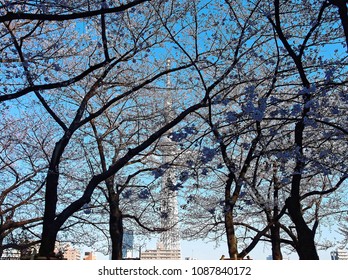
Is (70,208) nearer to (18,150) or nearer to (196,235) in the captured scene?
(18,150)

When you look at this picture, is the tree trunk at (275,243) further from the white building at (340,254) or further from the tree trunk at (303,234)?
the white building at (340,254)

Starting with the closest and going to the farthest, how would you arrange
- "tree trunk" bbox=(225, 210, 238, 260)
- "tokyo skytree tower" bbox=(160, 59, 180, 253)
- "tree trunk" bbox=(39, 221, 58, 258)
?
1. "tree trunk" bbox=(39, 221, 58, 258)
2. "tree trunk" bbox=(225, 210, 238, 260)
3. "tokyo skytree tower" bbox=(160, 59, 180, 253)

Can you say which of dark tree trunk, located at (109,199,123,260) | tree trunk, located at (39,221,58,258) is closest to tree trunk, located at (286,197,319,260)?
tree trunk, located at (39,221,58,258)

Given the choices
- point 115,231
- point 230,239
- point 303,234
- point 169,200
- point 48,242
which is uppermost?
point 169,200

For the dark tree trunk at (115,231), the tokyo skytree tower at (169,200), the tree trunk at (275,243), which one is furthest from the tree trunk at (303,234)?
the dark tree trunk at (115,231)

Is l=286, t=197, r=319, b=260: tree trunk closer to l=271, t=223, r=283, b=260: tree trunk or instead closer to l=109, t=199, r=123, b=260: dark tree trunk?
l=271, t=223, r=283, b=260: tree trunk

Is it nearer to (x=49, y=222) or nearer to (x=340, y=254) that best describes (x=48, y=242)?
(x=49, y=222)

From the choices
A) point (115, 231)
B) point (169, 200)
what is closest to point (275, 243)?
point (169, 200)
